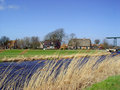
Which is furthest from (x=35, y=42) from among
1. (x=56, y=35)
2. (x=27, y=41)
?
(x=56, y=35)

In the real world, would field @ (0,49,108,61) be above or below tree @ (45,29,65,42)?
below

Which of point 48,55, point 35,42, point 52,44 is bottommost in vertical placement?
point 48,55

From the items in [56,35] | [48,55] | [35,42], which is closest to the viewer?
[48,55]

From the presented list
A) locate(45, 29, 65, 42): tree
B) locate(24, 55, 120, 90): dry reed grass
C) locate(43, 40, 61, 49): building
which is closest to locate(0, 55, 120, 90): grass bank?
locate(24, 55, 120, 90): dry reed grass

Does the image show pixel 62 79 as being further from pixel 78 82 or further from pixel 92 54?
pixel 92 54

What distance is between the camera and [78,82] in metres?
4.86

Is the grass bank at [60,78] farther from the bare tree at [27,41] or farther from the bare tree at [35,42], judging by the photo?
the bare tree at [27,41]

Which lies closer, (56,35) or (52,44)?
(52,44)

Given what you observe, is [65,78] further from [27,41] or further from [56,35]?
[27,41]

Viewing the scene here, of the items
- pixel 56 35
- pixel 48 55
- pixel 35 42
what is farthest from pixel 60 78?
pixel 35 42

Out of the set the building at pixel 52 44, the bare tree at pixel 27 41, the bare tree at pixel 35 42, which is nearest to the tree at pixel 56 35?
the building at pixel 52 44

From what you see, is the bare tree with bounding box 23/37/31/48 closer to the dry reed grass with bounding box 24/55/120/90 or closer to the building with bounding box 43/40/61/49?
the building with bounding box 43/40/61/49

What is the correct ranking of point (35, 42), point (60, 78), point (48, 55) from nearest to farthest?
point (60, 78) → point (48, 55) → point (35, 42)

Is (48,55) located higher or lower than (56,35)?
lower
